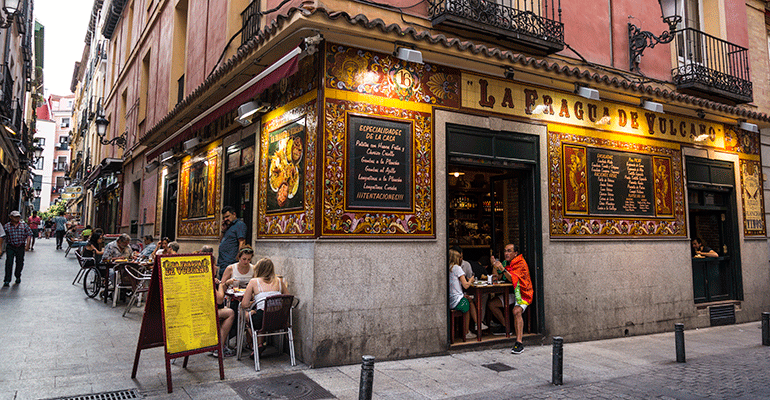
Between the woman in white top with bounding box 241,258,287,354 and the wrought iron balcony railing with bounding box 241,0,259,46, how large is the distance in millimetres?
4423

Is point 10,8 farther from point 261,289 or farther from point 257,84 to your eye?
point 261,289

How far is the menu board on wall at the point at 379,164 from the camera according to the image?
6.37 metres

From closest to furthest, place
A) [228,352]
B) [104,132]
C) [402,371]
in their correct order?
1. [402,371]
2. [228,352]
3. [104,132]

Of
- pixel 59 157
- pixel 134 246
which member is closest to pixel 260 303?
pixel 134 246

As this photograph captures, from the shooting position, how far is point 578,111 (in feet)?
28.3

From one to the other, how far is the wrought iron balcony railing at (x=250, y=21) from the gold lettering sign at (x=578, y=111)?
153 inches

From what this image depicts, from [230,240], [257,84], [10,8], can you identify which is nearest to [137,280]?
[230,240]

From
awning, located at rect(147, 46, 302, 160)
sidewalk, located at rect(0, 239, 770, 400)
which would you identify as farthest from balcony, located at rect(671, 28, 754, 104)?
awning, located at rect(147, 46, 302, 160)

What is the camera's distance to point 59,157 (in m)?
72.5

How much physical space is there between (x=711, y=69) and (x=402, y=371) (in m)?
9.76

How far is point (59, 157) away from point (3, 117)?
66.9 m

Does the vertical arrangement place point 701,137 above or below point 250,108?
above

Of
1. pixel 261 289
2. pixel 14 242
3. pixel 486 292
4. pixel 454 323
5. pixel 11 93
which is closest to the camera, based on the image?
pixel 261 289

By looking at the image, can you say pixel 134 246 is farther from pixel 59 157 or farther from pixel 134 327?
pixel 59 157
